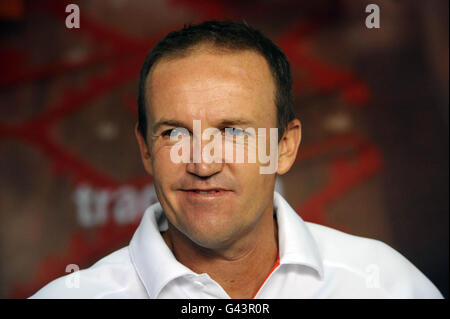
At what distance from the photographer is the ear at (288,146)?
1.12 metres

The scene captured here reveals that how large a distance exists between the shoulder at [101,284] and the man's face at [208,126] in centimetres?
15

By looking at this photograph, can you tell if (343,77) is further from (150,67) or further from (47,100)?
(150,67)

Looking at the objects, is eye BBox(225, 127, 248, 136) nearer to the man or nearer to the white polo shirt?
the man

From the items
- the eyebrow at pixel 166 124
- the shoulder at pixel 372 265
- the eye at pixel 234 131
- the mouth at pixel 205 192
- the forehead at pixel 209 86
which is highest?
the forehead at pixel 209 86

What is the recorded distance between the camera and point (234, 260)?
1.06 m

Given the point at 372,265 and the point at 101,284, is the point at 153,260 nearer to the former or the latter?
the point at 101,284

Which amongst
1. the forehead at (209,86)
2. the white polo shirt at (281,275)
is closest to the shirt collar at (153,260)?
the white polo shirt at (281,275)

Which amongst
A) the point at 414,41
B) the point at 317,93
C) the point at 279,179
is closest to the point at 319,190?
the point at 279,179

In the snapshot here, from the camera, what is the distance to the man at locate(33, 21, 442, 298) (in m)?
0.94

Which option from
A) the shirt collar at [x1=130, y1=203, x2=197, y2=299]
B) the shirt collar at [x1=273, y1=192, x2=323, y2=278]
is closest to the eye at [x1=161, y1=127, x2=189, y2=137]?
the shirt collar at [x1=130, y1=203, x2=197, y2=299]

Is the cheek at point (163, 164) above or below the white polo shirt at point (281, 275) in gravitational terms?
above

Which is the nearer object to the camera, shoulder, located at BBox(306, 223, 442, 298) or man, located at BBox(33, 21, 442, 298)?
man, located at BBox(33, 21, 442, 298)

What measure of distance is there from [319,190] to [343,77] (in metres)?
→ 0.65

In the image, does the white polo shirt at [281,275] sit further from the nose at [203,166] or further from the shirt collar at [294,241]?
the nose at [203,166]
